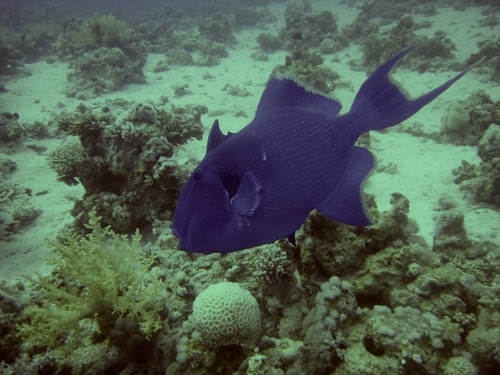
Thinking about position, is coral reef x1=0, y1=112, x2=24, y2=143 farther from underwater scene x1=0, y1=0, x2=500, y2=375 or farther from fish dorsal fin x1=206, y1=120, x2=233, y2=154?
fish dorsal fin x1=206, y1=120, x2=233, y2=154

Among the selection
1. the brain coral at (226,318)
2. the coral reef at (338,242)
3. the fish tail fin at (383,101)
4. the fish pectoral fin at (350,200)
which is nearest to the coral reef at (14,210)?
the brain coral at (226,318)

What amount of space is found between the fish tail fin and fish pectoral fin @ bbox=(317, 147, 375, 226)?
0.57 feet

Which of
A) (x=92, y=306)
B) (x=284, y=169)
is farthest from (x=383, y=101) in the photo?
Answer: (x=92, y=306)

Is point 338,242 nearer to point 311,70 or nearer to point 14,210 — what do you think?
point 14,210

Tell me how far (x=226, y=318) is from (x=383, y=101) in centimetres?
202

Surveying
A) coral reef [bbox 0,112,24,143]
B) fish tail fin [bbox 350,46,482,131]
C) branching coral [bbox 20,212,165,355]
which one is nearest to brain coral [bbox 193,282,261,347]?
branching coral [bbox 20,212,165,355]

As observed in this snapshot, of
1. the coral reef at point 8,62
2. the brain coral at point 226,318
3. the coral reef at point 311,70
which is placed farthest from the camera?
the coral reef at point 8,62

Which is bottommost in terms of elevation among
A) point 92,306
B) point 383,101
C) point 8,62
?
point 8,62

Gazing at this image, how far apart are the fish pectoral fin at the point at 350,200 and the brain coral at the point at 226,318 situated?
1627mm

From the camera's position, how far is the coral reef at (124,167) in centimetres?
433

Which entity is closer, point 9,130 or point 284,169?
point 284,169

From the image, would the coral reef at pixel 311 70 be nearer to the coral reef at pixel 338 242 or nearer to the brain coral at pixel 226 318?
the coral reef at pixel 338 242

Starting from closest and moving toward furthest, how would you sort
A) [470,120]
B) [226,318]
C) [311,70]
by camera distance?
[226,318] → [470,120] → [311,70]

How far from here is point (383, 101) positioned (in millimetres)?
1384
